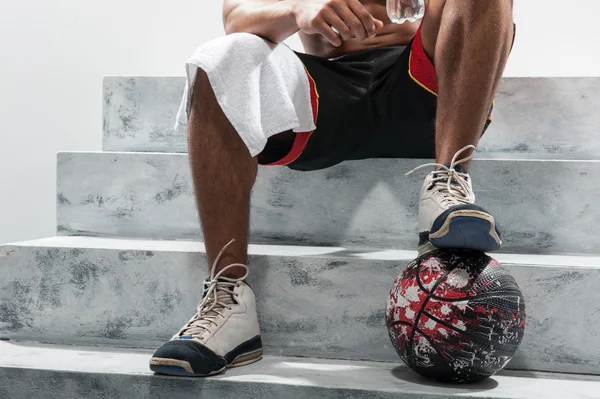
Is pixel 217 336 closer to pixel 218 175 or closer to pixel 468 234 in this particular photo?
pixel 218 175

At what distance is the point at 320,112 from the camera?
1.78m

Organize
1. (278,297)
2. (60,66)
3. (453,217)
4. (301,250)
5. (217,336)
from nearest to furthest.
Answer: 1. (453,217)
2. (217,336)
3. (278,297)
4. (301,250)
5. (60,66)

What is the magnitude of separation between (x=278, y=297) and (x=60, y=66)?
1.71 meters

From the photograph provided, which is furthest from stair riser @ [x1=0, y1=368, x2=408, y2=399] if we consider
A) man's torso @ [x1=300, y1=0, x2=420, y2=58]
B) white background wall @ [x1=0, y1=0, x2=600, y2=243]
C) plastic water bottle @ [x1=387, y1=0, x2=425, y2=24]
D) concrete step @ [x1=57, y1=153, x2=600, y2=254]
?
white background wall @ [x1=0, y1=0, x2=600, y2=243]

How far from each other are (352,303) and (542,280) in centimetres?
42

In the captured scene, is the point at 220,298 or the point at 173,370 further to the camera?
the point at 220,298

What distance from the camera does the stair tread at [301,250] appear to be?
5.65 feet

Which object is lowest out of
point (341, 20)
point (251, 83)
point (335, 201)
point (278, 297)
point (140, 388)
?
point (140, 388)

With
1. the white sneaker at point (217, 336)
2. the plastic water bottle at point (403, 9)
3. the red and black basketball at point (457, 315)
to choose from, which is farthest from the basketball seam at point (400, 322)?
the plastic water bottle at point (403, 9)

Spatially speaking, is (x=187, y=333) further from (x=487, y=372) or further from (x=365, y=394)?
(x=487, y=372)

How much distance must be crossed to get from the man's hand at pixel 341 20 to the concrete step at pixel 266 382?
67cm

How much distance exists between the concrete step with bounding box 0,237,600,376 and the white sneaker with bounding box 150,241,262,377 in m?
0.11

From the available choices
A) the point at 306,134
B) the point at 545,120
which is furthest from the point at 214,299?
the point at 545,120

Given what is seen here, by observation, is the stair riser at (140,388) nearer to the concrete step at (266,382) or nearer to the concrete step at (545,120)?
the concrete step at (266,382)
